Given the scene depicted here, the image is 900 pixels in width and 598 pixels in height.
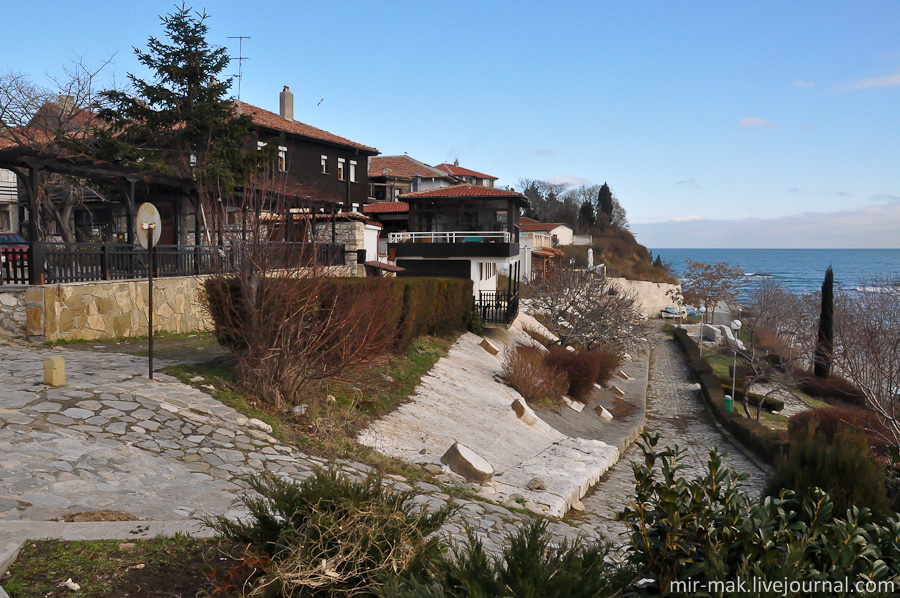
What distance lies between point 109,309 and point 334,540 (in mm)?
11738

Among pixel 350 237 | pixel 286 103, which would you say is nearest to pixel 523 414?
pixel 350 237

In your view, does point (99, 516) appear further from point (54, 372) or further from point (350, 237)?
point (350, 237)

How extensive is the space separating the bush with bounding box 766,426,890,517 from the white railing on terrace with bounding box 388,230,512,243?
2586 centimetres

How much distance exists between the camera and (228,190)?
19906 mm

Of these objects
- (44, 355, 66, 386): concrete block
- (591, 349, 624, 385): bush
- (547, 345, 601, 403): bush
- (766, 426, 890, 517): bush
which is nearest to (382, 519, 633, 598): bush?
(766, 426, 890, 517): bush

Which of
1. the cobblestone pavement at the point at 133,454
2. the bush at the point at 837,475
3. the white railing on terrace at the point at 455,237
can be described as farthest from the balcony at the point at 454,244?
the bush at the point at 837,475

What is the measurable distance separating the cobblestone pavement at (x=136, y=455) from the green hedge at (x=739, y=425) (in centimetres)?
599

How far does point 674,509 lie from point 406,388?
9.36m

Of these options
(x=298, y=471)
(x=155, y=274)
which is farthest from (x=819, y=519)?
(x=155, y=274)

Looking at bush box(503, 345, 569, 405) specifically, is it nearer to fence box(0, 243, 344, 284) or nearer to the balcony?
fence box(0, 243, 344, 284)

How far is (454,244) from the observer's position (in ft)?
102

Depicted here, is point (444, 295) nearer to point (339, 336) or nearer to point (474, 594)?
point (339, 336)

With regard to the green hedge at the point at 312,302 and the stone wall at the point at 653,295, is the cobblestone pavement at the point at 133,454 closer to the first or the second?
the green hedge at the point at 312,302

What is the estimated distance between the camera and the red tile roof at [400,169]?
5203cm
